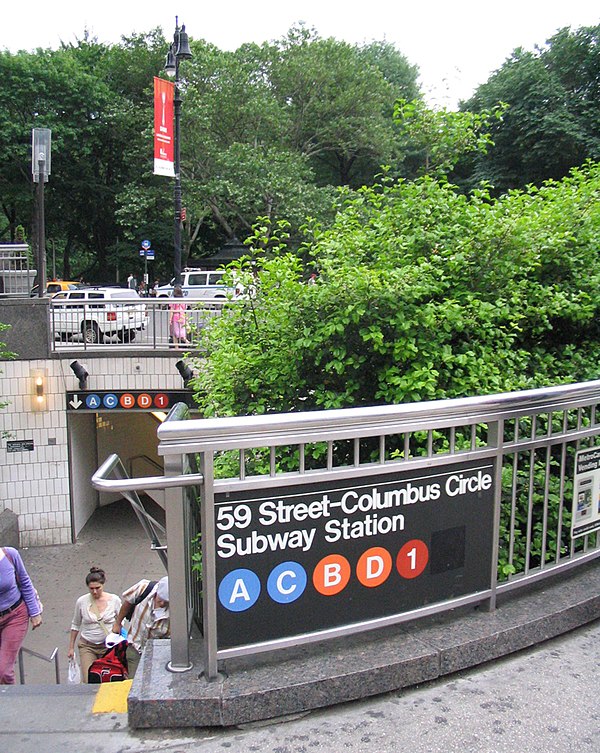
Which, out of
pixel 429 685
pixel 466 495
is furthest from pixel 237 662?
pixel 466 495

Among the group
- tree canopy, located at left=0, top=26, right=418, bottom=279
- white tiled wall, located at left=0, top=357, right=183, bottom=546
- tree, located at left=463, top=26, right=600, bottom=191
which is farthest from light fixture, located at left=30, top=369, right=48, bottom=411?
tree, located at left=463, top=26, right=600, bottom=191

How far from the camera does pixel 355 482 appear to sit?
2.85 metres

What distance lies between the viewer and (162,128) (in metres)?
17.1

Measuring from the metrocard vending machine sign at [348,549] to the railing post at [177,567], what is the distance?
0.16 m

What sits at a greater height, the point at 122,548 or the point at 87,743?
the point at 87,743

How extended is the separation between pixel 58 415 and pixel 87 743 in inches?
516

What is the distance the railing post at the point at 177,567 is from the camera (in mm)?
2652

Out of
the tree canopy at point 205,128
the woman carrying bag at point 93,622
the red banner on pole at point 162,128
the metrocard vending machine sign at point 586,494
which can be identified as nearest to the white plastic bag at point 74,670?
the woman carrying bag at point 93,622

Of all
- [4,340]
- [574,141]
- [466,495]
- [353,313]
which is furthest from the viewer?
[574,141]

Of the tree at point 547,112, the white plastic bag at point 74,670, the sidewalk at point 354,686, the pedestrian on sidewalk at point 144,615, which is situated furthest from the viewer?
the tree at point 547,112

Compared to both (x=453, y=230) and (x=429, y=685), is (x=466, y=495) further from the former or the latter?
(x=453, y=230)

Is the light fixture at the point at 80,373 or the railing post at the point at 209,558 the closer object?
the railing post at the point at 209,558

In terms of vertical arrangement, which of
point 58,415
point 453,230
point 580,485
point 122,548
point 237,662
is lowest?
point 122,548

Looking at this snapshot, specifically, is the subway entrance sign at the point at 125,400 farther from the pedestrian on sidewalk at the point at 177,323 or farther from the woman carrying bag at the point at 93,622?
the woman carrying bag at the point at 93,622
